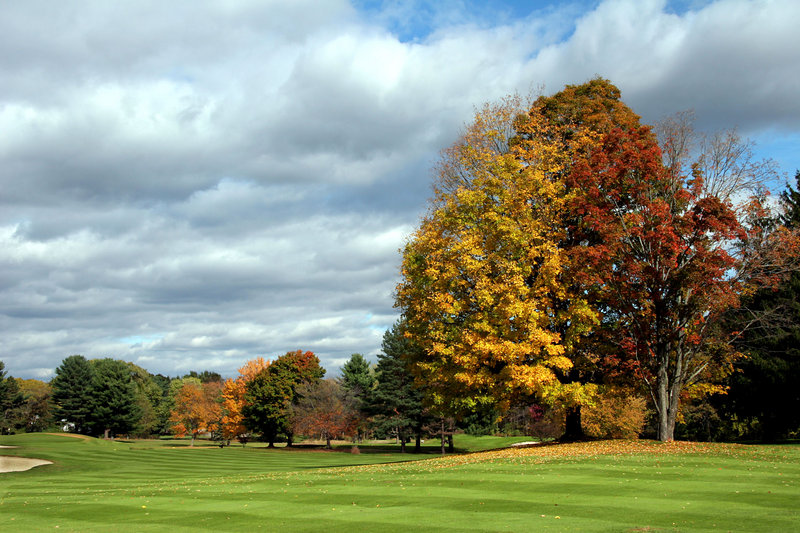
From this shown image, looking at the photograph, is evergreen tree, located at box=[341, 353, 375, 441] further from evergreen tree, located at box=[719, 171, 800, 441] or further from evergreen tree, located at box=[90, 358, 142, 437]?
evergreen tree, located at box=[719, 171, 800, 441]

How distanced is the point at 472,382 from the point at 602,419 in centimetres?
2591

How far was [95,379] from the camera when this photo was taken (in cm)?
8869

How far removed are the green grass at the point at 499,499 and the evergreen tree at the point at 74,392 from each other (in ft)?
248

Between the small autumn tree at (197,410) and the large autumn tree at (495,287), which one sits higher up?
the large autumn tree at (495,287)

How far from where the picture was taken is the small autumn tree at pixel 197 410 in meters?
98.7

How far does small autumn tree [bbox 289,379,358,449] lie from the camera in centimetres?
7006

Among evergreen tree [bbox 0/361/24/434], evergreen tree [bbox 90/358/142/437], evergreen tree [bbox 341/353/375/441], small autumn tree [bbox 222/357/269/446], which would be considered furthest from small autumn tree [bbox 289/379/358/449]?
evergreen tree [bbox 0/361/24/434]

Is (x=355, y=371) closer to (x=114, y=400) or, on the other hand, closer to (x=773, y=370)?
(x=114, y=400)

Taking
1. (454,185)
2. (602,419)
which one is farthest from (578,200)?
(602,419)

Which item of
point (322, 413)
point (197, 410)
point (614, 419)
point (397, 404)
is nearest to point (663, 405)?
point (614, 419)

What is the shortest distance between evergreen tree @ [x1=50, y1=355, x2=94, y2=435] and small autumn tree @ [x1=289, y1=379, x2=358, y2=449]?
38213 mm

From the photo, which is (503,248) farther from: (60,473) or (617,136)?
(60,473)

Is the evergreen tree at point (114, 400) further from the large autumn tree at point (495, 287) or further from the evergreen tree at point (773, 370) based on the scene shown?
the evergreen tree at point (773, 370)

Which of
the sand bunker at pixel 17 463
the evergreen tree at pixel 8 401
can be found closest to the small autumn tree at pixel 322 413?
the sand bunker at pixel 17 463
